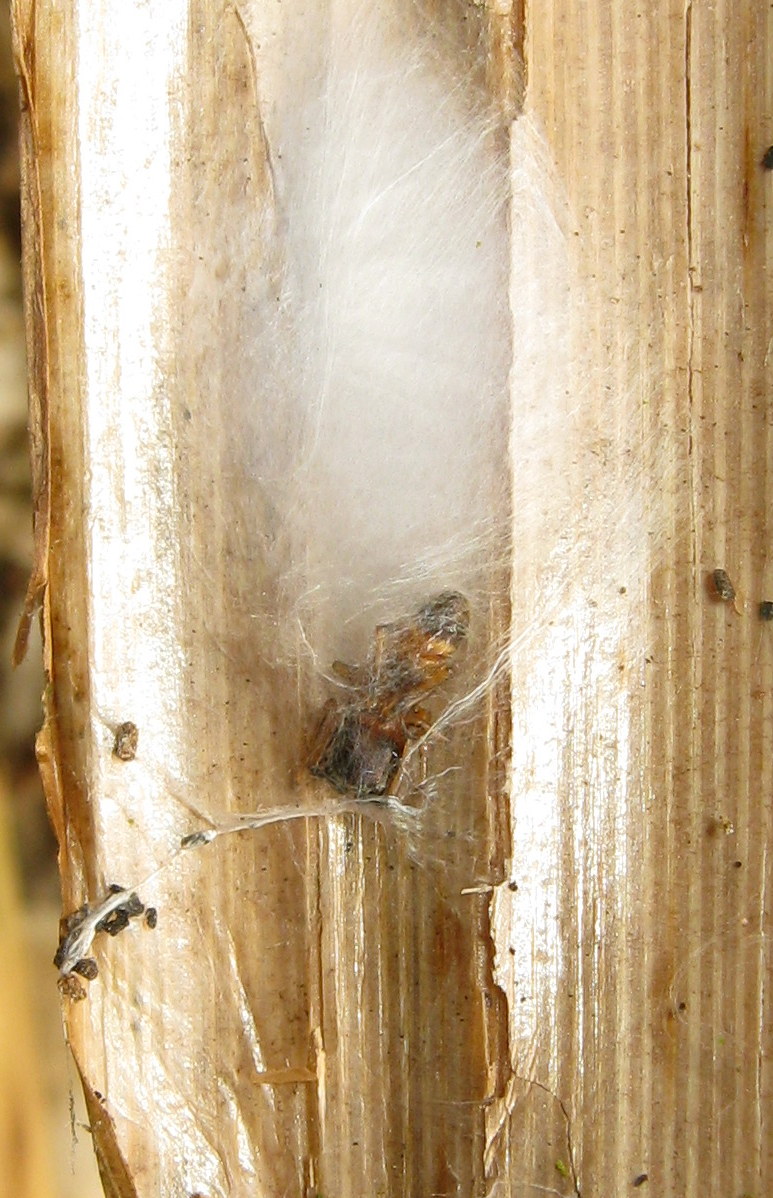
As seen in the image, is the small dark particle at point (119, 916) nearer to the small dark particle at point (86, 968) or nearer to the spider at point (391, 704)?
the small dark particle at point (86, 968)

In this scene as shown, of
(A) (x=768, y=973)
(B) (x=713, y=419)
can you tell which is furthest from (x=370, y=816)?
(B) (x=713, y=419)

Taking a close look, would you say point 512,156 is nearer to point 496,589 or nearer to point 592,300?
point 592,300

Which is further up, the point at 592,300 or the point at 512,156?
the point at 512,156

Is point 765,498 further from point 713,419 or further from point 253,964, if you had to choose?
point 253,964

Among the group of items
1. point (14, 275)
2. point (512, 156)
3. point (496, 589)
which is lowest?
point (496, 589)

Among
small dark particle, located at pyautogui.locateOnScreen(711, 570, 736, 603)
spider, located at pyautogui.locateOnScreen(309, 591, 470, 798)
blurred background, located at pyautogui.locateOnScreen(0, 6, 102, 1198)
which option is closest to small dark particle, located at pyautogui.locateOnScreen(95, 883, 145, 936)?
blurred background, located at pyautogui.locateOnScreen(0, 6, 102, 1198)

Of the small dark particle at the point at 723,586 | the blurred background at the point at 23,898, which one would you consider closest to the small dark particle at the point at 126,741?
the blurred background at the point at 23,898

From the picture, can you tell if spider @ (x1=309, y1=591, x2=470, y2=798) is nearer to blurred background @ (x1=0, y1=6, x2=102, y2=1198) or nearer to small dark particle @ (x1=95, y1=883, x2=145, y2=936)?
small dark particle @ (x1=95, y1=883, x2=145, y2=936)

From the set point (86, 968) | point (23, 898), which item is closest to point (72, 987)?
point (86, 968)
